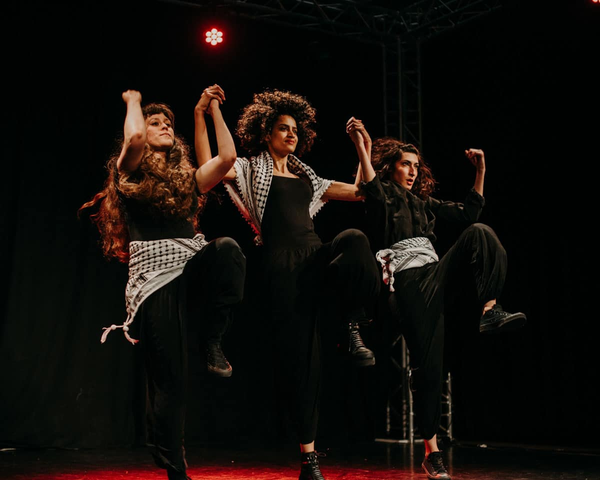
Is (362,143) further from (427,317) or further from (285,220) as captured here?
(427,317)

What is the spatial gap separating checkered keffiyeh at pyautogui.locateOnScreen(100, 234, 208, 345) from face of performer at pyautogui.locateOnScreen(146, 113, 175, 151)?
17.0 inches

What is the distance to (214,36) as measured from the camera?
5.55m

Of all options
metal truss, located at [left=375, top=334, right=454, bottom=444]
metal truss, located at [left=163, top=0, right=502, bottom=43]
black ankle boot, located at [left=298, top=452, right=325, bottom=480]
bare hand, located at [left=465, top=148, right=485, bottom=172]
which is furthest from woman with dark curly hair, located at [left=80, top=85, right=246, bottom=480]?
metal truss, located at [left=375, top=334, right=454, bottom=444]

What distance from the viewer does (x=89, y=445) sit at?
5082mm

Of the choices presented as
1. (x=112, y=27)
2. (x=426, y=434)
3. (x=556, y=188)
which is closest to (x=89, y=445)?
(x=426, y=434)

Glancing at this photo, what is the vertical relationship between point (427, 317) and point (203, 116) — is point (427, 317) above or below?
below

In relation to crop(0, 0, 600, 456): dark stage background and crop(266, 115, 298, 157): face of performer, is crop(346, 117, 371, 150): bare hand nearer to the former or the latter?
crop(266, 115, 298, 157): face of performer

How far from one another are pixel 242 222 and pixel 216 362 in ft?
10.9

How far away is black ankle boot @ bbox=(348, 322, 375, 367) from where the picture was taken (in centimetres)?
292

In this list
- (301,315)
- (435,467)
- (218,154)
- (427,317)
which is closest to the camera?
(218,154)

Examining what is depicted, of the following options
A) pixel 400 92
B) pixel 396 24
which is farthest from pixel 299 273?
pixel 396 24

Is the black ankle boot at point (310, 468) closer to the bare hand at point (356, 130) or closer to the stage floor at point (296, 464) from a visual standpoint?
the stage floor at point (296, 464)

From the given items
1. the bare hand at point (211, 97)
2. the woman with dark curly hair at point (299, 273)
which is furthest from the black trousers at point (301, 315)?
the bare hand at point (211, 97)

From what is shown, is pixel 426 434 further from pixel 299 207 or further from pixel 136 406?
pixel 136 406
